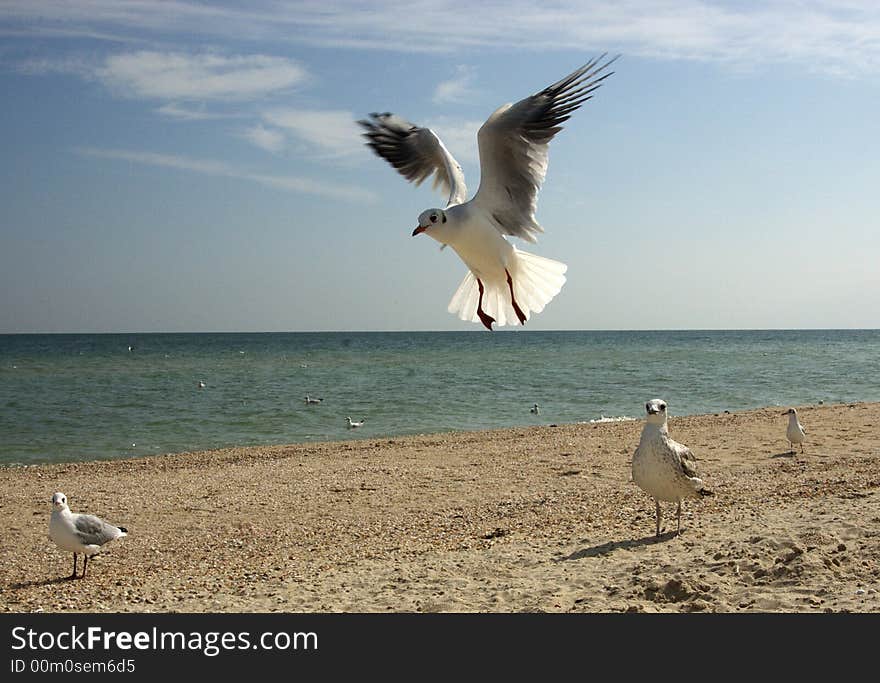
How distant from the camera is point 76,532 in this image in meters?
6.82

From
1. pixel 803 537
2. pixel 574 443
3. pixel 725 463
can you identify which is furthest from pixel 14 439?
pixel 803 537

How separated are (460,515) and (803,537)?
356cm

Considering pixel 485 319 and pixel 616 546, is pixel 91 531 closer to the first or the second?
pixel 485 319

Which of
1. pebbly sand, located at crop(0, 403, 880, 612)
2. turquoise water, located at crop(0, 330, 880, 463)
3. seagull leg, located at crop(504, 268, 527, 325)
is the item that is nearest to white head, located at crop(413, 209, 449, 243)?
seagull leg, located at crop(504, 268, 527, 325)

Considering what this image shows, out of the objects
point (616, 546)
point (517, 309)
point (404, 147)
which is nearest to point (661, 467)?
point (616, 546)

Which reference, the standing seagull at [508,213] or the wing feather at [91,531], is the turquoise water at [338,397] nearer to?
the wing feather at [91,531]

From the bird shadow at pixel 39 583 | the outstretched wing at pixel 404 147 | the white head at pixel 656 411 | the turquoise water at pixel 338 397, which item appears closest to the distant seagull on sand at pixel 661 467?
the white head at pixel 656 411

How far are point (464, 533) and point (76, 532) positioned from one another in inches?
119

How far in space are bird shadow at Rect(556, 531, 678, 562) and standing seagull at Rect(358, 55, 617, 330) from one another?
1.66 meters

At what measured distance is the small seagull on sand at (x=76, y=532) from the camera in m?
6.79

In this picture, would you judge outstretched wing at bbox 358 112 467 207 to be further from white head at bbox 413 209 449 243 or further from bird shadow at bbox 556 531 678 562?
bird shadow at bbox 556 531 678 562

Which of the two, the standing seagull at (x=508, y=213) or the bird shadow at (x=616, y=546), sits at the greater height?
the standing seagull at (x=508, y=213)

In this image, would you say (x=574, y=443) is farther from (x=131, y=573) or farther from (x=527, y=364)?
(x=527, y=364)

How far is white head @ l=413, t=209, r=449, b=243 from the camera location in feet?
19.6
